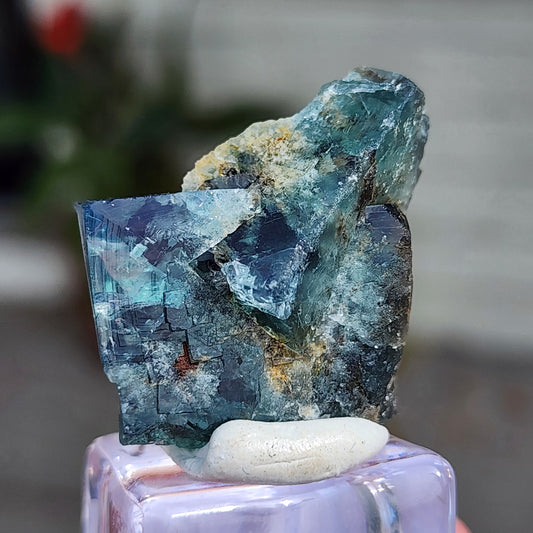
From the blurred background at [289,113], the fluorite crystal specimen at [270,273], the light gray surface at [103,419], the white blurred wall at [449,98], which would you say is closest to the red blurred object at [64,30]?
the blurred background at [289,113]

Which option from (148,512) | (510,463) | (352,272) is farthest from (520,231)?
(148,512)

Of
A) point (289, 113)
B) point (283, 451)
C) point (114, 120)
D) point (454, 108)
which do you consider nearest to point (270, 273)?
point (283, 451)

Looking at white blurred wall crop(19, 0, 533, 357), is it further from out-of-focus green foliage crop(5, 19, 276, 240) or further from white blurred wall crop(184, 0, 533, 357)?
out-of-focus green foliage crop(5, 19, 276, 240)

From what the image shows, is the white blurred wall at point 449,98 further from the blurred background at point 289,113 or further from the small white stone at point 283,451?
the small white stone at point 283,451

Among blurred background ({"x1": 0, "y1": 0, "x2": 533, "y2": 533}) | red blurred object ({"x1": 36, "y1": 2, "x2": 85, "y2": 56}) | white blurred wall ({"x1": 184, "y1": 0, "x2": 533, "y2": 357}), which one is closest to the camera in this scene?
blurred background ({"x1": 0, "y1": 0, "x2": 533, "y2": 533})

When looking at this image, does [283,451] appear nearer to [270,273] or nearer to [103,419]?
[270,273]

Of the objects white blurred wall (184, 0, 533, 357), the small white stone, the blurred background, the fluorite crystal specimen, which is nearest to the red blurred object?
the blurred background
